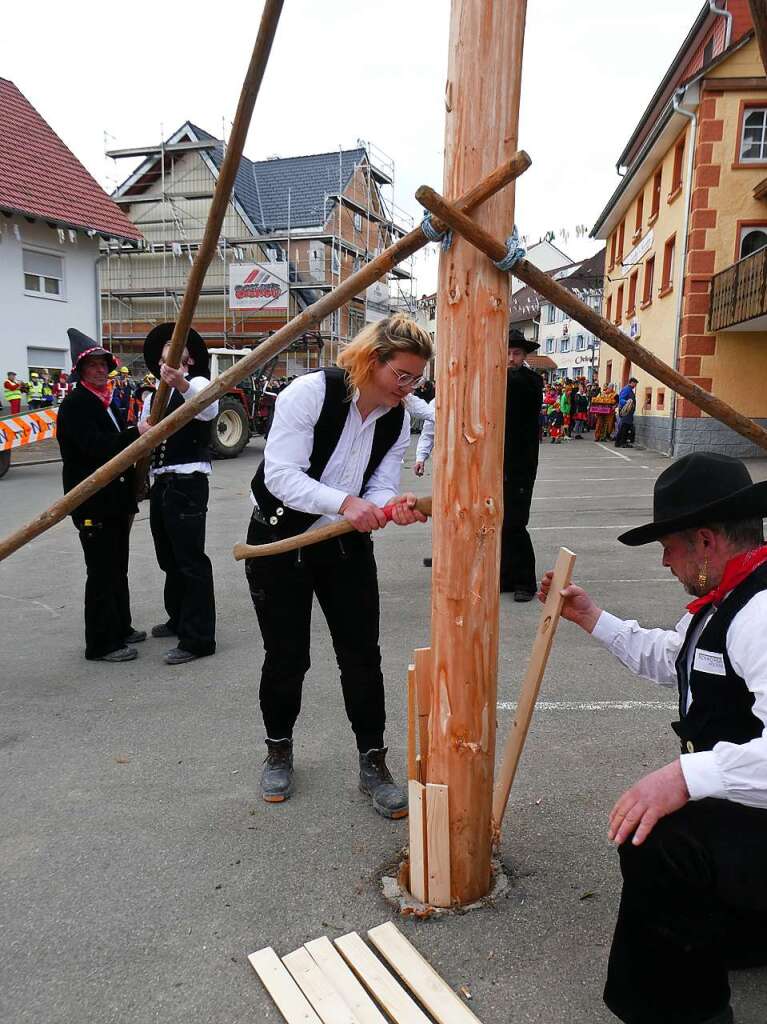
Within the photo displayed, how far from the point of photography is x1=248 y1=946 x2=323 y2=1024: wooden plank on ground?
1926 mm

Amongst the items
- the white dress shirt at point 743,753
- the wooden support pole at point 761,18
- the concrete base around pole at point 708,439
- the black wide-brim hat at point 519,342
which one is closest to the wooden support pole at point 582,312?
the white dress shirt at point 743,753

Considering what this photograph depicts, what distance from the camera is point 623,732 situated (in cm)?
350

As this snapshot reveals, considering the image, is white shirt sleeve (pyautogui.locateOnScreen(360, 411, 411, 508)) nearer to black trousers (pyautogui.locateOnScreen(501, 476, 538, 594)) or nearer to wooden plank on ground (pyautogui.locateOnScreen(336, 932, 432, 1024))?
wooden plank on ground (pyautogui.locateOnScreen(336, 932, 432, 1024))

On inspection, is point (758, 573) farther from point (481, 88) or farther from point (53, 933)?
point (53, 933)

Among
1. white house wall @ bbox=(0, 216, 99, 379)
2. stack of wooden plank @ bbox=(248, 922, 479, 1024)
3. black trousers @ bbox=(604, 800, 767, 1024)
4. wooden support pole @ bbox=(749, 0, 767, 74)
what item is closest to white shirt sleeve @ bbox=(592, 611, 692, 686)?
black trousers @ bbox=(604, 800, 767, 1024)

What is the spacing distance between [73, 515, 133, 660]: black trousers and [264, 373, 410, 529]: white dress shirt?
208cm

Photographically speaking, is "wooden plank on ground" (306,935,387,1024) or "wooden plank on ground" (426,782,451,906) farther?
"wooden plank on ground" (426,782,451,906)

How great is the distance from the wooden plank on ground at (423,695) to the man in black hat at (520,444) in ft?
9.85

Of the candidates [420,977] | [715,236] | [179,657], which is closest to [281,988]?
[420,977]

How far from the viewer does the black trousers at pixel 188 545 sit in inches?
171

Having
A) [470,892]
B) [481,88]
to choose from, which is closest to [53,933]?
[470,892]

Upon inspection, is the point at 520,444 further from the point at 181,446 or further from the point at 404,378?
the point at 404,378

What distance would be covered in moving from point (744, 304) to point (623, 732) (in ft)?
41.2

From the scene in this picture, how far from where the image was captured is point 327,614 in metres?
2.96
